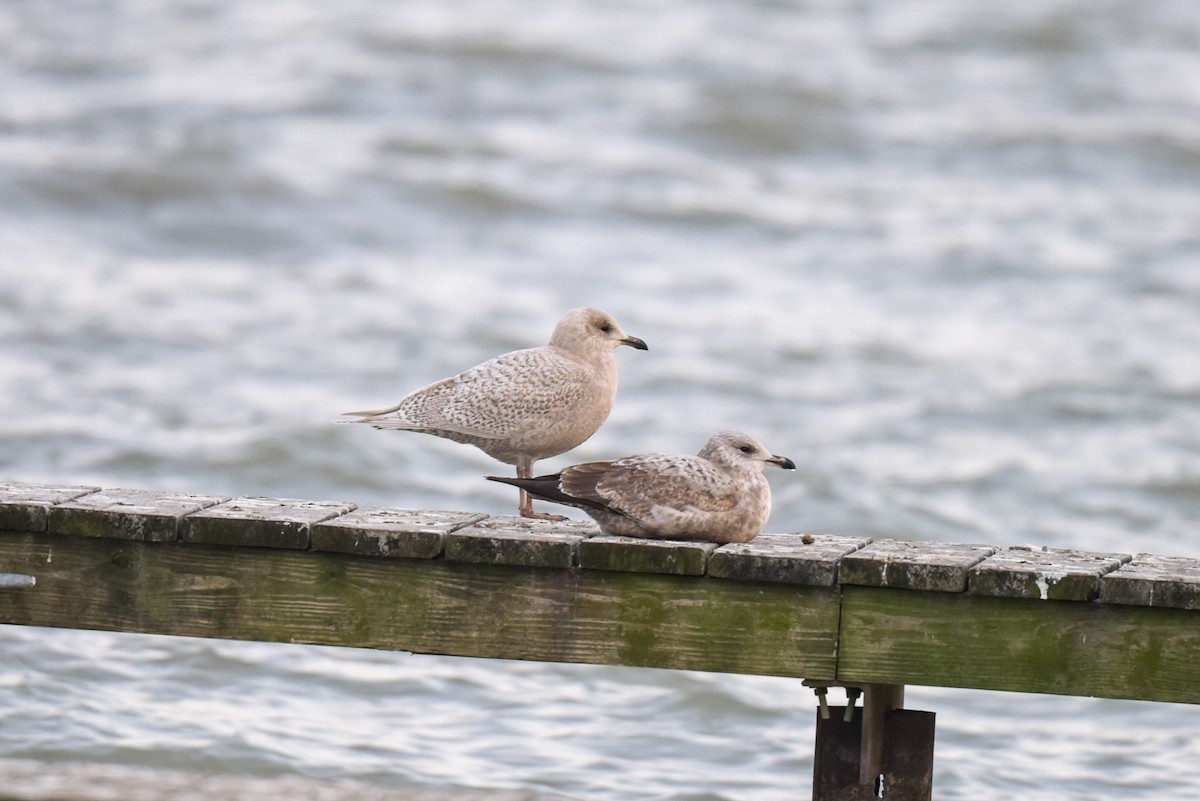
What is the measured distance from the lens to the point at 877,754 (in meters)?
5.42

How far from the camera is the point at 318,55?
72.8 ft

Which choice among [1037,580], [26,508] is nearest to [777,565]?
[1037,580]

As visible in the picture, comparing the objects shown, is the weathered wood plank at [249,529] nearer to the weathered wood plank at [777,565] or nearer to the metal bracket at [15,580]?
the metal bracket at [15,580]

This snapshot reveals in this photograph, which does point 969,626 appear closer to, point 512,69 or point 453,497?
point 453,497

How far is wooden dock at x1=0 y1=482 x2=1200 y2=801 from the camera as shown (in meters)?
4.77

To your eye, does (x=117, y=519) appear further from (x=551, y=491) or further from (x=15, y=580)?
(x=551, y=491)

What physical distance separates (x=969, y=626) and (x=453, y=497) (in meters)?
7.97

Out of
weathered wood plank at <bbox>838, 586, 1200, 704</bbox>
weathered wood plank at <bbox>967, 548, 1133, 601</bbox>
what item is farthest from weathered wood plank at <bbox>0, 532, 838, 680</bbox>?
weathered wood plank at <bbox>967, 548, 1133, 601</bbox>

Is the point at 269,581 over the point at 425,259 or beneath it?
beneath

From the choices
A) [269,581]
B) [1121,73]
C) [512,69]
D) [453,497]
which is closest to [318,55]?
[512,69]

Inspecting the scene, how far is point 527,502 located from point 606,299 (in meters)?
11.4

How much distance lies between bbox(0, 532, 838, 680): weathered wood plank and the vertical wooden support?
497 mm

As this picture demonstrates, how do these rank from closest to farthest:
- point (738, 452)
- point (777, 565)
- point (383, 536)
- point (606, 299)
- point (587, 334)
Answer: point (777, 565) < point (383, 536) < point (738, 452) < point (587, 334) < point (606, 299)

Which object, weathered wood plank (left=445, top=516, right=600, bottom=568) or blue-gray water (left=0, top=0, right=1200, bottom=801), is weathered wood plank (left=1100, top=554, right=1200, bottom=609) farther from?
blue-gray water (left=0, top=0, right=1200, bottom=801)
